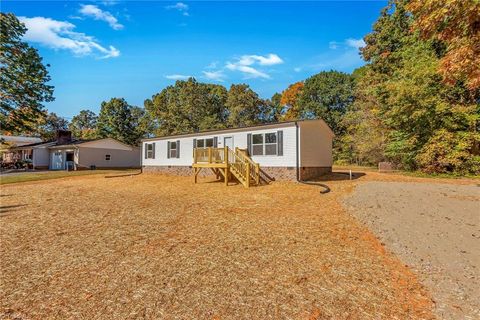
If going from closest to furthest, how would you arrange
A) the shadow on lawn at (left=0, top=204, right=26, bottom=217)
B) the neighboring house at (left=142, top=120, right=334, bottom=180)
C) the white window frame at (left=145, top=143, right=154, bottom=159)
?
the shadow on lawn at (left=0, top=204, right=26, bottom=217)
the neighboring house at (left=142, top=120, right=334, bottom=180)
the white window frame at (left=145, top=143, right=154, bottom=159)

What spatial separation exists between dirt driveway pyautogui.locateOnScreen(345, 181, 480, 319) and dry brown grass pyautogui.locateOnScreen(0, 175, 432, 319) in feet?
1.06

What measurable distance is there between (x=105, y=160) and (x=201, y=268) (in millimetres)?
30425

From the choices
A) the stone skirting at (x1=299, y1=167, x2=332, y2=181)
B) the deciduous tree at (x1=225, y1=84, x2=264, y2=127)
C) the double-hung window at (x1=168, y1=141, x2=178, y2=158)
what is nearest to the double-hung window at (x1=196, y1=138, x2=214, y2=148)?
the double-hung window at (x1=168, y1=141, x2=178, y2=158)

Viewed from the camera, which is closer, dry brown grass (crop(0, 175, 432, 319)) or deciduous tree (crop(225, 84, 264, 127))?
dry brown grass (crop(0, 175, 432, 319))

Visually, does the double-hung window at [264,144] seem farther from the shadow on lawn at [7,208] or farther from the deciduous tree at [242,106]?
the deciduous tree at [242,106]

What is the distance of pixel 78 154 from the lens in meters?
27.4

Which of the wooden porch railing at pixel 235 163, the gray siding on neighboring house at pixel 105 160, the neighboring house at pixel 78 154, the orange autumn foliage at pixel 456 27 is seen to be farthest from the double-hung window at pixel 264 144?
the gray siding on neighboring house at pixel 105 160

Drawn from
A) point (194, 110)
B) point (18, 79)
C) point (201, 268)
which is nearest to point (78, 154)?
point (18, 79)

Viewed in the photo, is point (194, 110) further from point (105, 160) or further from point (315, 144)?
point (315, 144)

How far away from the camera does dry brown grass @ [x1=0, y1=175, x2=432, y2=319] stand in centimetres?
300

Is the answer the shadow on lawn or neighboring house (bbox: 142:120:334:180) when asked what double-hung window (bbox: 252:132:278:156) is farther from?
the shadow on lawn

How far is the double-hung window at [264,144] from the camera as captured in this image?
558 inches

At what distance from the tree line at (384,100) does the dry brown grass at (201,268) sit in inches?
240

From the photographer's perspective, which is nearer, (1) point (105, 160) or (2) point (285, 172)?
(2) point (285, 172)
